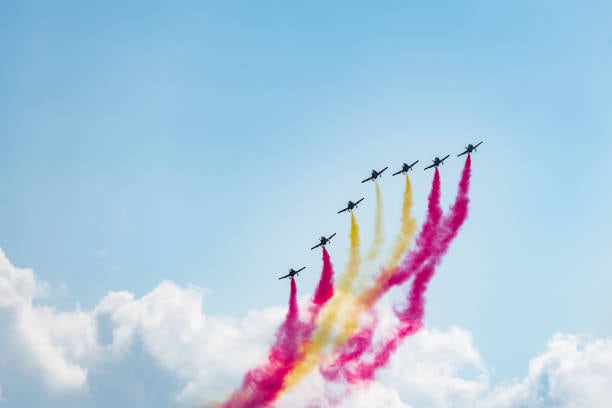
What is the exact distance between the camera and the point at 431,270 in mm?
128500

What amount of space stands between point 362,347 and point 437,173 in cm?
3457

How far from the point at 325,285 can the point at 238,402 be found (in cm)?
2921

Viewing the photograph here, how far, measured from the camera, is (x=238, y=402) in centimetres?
13625

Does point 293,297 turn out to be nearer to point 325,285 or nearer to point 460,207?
point 325,285

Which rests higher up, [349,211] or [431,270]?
[349,211]

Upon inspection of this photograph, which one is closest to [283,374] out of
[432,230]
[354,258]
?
[354,258]

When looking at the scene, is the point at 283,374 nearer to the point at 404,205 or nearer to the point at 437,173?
the point at 404,205

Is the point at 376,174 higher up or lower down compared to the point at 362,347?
higher up

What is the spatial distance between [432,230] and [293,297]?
92.1 feet

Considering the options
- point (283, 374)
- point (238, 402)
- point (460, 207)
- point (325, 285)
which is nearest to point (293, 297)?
point (325, 285)

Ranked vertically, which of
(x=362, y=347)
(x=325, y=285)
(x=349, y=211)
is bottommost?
(x=362, y=347)

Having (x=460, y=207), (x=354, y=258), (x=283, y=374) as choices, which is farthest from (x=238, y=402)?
(x=460, y=207)

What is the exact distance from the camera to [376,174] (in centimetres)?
13112

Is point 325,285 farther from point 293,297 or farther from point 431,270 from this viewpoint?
point 431,270
